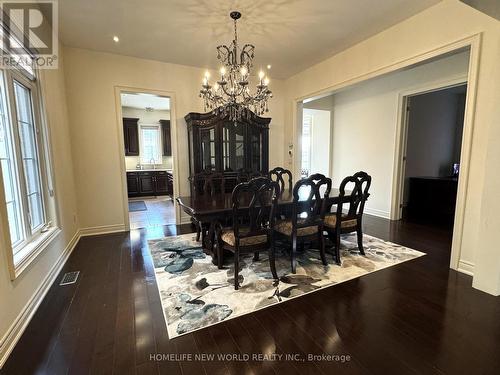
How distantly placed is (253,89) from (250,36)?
1.56 metres

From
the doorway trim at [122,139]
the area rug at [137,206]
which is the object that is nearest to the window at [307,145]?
the doorway trim at [122,139]

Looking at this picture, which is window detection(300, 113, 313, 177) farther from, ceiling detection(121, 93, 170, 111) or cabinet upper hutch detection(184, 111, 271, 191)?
ceiling detection(121, 93, 170, 111)

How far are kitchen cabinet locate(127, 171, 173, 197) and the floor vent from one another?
15.6ft

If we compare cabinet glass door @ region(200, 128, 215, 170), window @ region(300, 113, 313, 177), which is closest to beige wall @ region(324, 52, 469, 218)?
window @ region(300, 113, 313, 177)

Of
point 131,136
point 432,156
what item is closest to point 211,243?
point 432,156

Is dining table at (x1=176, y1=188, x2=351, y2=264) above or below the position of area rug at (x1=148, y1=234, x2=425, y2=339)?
above

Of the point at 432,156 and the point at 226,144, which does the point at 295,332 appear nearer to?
the point at 226,144

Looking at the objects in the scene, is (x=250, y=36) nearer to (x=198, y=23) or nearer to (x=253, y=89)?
(x=198, y=23)

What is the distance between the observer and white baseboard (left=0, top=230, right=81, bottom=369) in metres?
1.55

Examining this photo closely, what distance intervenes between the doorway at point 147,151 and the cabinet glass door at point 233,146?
2.90 metres

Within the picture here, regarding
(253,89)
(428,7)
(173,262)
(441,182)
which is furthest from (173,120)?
(441,182)

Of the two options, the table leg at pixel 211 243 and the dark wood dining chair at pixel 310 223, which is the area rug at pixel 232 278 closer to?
the table leg at pixel 211 243

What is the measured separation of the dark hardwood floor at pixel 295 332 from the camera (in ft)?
4.81

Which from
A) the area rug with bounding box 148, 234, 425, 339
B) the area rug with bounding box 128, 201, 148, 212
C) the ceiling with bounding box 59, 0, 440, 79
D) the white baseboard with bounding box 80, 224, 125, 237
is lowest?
the area rug with bounding box 148, 234, 425, 339
